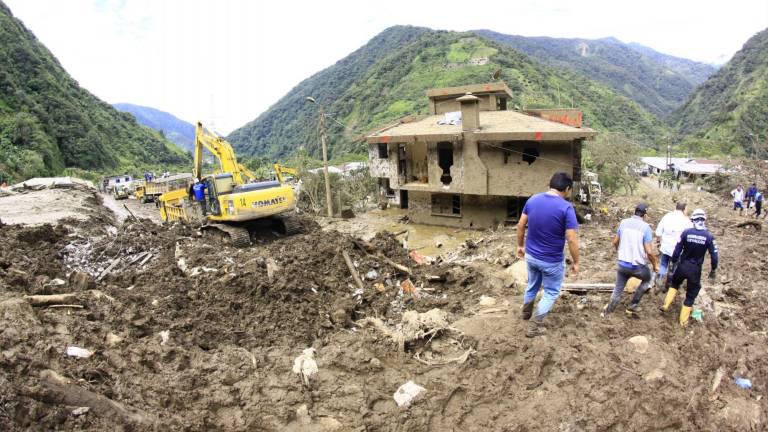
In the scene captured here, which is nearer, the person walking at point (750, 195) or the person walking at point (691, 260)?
the person walking at point (691, 260)

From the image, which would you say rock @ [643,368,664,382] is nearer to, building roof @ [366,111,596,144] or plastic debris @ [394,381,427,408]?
plastic debris @ [394,381,427,408]

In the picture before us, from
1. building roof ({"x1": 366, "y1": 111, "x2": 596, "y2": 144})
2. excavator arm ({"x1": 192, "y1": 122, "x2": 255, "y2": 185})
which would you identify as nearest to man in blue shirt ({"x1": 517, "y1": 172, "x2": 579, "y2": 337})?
building roof ({"x1": 366, "y1": 111, "x2": 596, "y2": 144})

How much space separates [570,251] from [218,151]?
14313 millimetres

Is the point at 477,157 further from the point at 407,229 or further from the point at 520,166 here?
the point at 407,229

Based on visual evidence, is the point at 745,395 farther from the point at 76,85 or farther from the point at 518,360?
the point at 76,85

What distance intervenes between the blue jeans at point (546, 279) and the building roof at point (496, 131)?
473 inches

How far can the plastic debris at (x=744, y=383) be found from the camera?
4.68 metres

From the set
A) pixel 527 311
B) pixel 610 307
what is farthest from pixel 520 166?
pixel 527 311

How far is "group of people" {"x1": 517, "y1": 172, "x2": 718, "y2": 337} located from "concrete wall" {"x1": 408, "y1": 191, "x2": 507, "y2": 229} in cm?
1321

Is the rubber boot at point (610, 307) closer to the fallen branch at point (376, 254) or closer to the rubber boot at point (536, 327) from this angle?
the rubber boot at point (536, 327)

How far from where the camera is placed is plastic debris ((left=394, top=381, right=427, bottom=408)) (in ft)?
14.2

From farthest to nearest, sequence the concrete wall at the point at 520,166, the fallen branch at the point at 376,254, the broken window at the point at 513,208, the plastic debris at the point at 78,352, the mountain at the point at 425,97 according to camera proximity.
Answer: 1. the mountain at the point at 425,97
2. the broken window at the point at 513,208
3. the concrete wall at the point at 520,166
4. the fallen branch at the point at 376,254
5. the plastic debris at the point at 78,352

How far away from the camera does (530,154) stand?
691 inches

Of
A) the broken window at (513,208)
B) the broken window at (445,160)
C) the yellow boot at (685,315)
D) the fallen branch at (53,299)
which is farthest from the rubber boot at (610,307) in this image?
the broken window at (445,160)
